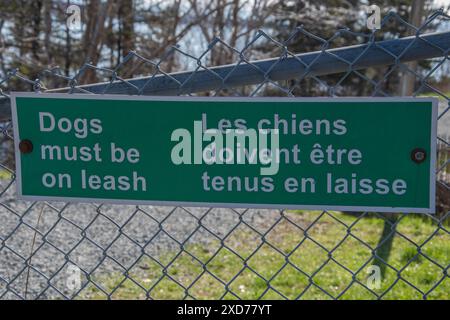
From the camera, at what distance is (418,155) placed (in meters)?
1.67

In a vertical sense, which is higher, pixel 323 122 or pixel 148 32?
pixel 148 32

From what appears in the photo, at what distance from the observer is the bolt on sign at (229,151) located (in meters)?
1.68

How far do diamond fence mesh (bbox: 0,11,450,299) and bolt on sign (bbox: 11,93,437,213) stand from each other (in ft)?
0.44

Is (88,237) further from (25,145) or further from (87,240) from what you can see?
(25,145)

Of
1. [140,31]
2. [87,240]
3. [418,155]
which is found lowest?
[87,240]

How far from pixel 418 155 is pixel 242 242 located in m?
4.70

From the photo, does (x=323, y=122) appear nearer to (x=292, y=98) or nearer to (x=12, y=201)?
(x=292, y=98)

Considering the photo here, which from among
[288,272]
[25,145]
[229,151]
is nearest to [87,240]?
[288,272]

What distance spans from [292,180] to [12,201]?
21.9ft

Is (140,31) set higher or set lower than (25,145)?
higher

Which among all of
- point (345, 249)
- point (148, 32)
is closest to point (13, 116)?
point (345, 249)

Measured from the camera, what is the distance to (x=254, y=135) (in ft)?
5.67

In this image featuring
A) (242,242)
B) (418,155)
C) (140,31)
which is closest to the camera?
(418,155)

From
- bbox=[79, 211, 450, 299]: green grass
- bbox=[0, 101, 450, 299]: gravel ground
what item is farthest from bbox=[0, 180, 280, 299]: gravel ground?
bbox=[79, 211, 450, 299]: green grass
